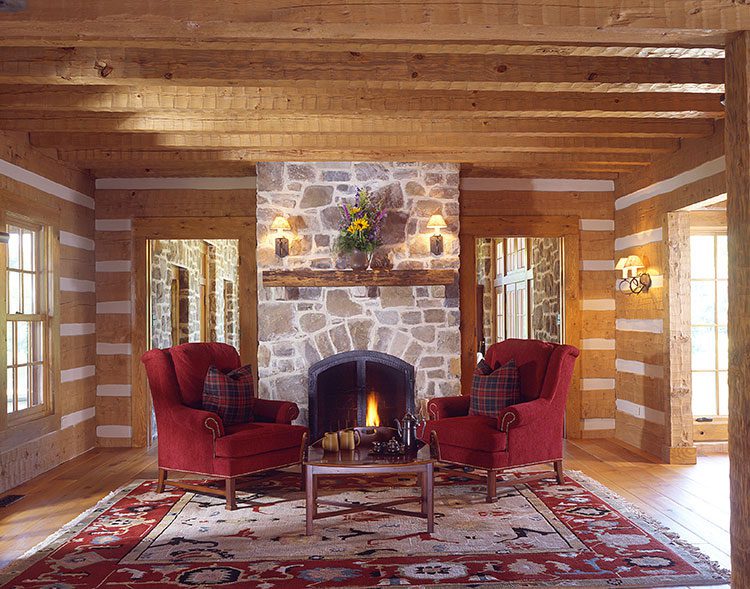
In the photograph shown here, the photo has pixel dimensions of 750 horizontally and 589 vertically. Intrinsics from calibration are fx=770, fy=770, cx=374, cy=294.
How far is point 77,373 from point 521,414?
428cm

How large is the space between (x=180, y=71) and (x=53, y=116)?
1.71 metres

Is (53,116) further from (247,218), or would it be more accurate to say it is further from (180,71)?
(247,218)

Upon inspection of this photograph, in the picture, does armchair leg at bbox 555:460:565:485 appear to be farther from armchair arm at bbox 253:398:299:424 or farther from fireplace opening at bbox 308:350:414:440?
armchair arm at bbox 253:398:299:424

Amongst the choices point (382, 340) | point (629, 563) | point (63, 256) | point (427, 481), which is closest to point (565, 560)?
point (629, 563)

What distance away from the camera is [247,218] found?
7.80m

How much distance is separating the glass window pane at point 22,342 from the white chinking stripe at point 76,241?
2.99ft

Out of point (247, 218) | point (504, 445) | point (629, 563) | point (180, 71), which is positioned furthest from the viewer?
point (247, 218)

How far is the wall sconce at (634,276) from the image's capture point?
718 centimetres

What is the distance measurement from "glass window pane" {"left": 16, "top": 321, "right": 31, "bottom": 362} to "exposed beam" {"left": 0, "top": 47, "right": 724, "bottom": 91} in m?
2.46

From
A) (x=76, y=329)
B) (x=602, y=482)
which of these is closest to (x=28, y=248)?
(x=76, y=329)

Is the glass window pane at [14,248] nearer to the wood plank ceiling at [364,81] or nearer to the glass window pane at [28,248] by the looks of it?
the glass window pane at [28,248]

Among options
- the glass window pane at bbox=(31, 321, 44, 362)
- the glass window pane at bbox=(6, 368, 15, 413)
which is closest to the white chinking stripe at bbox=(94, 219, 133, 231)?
the glass window pane at bbox=(31, 321, 44, 362)

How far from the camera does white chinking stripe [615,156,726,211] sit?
6.00 metres

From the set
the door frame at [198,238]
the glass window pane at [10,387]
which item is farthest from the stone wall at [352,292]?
the glass window pane at [10,387]
